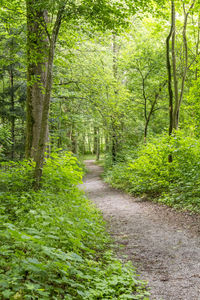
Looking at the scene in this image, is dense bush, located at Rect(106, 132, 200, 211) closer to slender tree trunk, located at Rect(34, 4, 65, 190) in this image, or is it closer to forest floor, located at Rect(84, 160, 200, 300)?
forest floor, located at Rect(84, 160, 200, 300)

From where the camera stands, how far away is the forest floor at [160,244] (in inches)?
137

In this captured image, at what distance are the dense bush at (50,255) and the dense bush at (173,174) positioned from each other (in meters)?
3.45

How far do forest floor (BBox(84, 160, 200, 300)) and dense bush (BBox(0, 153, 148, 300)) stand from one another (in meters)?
0.36

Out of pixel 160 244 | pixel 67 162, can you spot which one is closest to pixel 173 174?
pixel 67 162

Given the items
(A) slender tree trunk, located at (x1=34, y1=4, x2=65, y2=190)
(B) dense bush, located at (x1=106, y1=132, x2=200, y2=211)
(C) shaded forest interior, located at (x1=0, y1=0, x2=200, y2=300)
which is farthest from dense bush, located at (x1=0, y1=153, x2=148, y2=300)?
(B) dense bush, located at (x1=106, y1=132, x2=200, y2=211)

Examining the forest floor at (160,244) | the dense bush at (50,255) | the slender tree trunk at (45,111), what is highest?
the slender tree trunk at (45,111)

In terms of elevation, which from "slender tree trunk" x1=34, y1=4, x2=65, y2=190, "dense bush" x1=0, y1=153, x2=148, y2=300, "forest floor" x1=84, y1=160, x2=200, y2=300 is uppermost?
"slender tree trunk" x1=34, y1=4, x2=65, y2=190

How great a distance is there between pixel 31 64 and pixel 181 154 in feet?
20.3

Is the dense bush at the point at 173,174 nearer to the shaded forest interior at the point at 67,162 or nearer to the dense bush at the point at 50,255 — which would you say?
the shaded forest interior at the point at 67,162

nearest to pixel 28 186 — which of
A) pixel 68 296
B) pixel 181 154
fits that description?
pixel 68 296

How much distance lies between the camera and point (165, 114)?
2069 cm

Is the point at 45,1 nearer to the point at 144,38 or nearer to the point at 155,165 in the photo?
the point at 155,165

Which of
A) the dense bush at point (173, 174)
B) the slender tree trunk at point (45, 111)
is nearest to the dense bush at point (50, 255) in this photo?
the slender tree trunk at point (45, 111)

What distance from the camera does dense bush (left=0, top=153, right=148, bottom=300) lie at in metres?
2.53
